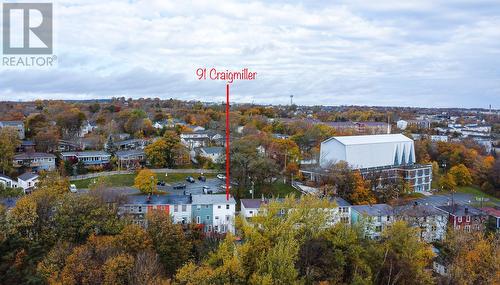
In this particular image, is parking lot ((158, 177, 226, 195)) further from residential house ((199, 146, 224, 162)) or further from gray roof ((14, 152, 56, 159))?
gray roof ((14, 152, 56, 159))

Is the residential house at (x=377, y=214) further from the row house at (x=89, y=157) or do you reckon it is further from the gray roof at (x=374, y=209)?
the row house at (x=89, y=157)

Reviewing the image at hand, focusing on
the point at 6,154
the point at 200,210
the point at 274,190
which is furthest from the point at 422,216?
the point at 6,154

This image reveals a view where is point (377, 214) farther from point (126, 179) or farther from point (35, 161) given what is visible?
point (35, 161)

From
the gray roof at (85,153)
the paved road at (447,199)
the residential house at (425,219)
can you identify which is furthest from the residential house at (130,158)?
the paved road at (447,199)

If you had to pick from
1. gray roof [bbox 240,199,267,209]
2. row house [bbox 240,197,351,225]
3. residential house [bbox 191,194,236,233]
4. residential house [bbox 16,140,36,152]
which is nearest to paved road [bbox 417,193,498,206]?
row house [bbox 240,197,351,225]

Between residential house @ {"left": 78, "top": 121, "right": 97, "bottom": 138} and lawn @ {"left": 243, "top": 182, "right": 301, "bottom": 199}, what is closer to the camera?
lawn @ {"left": 243, "top": 182, "right": 301, "bottom": 199}

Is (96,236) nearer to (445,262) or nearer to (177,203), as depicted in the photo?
(177,203)
